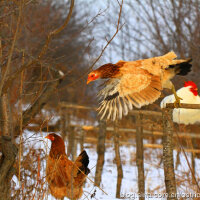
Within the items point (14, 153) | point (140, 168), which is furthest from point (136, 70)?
point (140, 168)

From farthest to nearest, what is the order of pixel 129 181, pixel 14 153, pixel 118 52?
pixel 118 52 < pixel 129 181 < pixel 14 153

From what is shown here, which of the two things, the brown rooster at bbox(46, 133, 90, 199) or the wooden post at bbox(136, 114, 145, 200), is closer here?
the brown rooster at bbox(46, 133, 90, 199)

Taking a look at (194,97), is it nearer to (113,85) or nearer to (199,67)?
(199,67)

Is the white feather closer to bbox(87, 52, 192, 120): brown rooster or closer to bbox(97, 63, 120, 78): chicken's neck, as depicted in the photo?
bbox(87, 52, 192, 120): brown rooster

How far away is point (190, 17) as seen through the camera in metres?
5.21

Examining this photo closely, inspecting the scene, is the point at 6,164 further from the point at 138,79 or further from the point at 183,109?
the point at 183,109

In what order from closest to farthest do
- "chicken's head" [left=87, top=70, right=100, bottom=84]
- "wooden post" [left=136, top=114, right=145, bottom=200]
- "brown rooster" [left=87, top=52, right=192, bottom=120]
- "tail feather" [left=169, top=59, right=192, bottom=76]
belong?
"chicken's head" [left=87, top=70, right=100, bottom=84] → "brown rooster" [left=87, top=52, right=192, bottom=120] → "tail feather" [left=169, top=59, right=192, bottom=76] → "wooden post" [left=136, top=114, right=145, bottom=200]

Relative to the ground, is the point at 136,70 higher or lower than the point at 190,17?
lower

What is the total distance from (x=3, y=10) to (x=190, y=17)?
3368 millimetres

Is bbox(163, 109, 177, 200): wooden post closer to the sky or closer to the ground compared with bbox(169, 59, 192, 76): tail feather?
closer to the ground

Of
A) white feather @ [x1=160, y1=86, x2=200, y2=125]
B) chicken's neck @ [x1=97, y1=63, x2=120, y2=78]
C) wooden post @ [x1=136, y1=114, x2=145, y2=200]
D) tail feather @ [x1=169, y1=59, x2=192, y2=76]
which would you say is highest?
tail feather @ [x1=169, y1=59, x2=192, y2=76]

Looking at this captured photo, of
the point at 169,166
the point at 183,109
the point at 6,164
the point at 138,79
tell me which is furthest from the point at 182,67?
the point at 183,109

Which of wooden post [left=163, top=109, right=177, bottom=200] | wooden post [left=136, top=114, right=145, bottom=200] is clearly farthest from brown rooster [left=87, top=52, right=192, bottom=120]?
wooden post [left=136, top=114, right=145, bottom=200]

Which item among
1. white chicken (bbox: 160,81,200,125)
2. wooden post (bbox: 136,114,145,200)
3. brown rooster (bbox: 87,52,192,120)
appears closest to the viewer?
brown rooster (bbox: 87,52,192,120)
